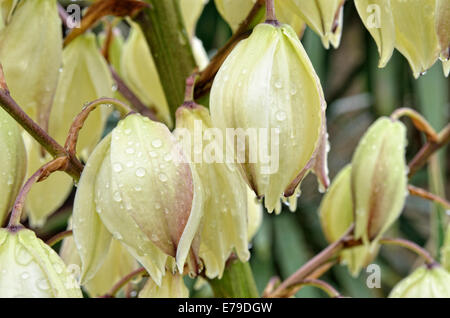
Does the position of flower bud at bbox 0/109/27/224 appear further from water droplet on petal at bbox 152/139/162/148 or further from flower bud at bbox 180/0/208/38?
flower bud at bbox 180/0/208/38

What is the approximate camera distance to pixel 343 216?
69 centimetres

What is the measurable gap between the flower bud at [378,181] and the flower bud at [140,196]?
0.72ft

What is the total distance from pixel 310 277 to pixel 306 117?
0.81ft

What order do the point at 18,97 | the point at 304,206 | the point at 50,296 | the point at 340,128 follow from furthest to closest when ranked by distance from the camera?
the point at 340,128 → the point at 304,206 → the point at 18,97 → the point at 50,296

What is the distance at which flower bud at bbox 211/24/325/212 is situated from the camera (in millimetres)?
386

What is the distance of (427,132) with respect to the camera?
2.08 ft

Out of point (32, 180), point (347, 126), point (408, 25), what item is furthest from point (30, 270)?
point (347, 126)

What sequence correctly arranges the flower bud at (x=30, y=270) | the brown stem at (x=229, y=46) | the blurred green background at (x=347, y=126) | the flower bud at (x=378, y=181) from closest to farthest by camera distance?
1. the flower bud at (x=30, y=270)
2. the brown stem at (x=229, y=46)
3. the flower bud at (x=378, y=181)
4. the blurred green background at (x=347, y=126)

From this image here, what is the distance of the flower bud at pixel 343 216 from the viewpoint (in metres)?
0.65

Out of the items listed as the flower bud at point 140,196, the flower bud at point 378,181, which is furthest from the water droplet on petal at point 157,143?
the flower bud at point 378,181

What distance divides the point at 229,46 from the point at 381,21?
108 mm

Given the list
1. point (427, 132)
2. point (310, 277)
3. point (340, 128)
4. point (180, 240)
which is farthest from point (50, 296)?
point (340, 128)

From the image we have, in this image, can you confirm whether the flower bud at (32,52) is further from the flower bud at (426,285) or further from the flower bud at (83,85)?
the flower bud at (426,285)
